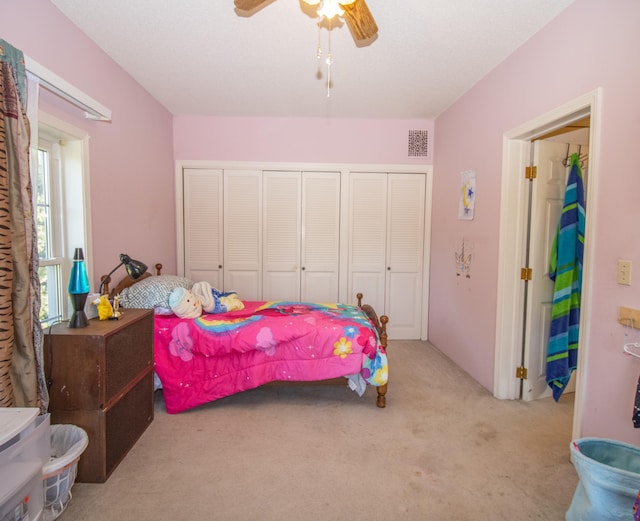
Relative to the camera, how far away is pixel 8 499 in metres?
1.12

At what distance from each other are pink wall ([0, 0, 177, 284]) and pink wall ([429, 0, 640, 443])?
3.10 meters

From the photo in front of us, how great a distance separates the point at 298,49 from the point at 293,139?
59.3 inches

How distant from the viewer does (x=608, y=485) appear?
129 cm

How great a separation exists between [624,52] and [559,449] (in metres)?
2.26

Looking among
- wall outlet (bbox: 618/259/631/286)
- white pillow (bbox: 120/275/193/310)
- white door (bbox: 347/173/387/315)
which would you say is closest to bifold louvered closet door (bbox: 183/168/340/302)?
white door (bbox: 347/173/387/315)

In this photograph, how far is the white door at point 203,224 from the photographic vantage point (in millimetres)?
4047

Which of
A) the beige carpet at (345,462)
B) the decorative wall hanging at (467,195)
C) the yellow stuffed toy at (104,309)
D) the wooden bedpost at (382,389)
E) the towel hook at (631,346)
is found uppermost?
the decorative wall hanging at (467,195)

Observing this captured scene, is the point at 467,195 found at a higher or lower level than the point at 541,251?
higher

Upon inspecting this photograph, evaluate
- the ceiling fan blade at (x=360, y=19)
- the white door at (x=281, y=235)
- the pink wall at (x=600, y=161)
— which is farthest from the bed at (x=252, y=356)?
the ceiling fan blade at (x=360, y=19)

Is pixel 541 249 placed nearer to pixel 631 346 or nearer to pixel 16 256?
pixel 631 346

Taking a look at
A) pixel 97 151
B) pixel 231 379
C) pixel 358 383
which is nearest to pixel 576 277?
pixel 358 383

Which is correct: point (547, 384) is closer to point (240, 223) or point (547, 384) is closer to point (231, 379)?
point (231, 379)

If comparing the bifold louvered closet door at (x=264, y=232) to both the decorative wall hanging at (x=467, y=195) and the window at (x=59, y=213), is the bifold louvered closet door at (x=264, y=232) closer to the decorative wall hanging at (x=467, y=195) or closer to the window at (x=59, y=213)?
the decorative wall hanging at (x=467, y=195)

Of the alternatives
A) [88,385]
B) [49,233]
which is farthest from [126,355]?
[49,233]
